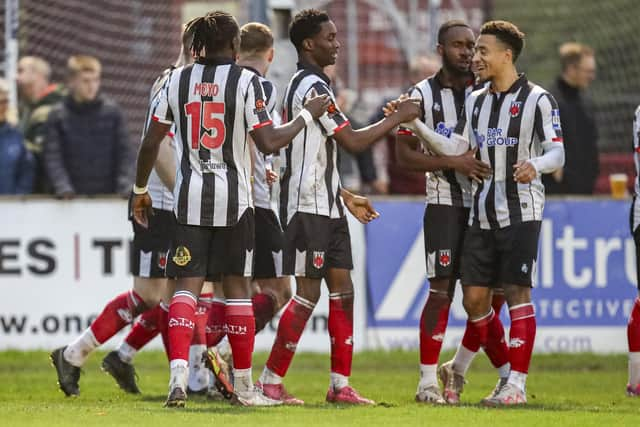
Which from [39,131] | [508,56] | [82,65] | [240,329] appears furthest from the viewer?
[39,131]

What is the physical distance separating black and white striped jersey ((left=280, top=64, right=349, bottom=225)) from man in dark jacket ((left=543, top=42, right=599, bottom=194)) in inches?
209

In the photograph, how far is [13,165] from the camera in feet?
46.5

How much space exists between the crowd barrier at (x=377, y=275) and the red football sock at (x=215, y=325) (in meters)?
3.57

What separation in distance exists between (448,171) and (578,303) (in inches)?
175

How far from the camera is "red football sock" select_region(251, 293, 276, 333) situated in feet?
32.8

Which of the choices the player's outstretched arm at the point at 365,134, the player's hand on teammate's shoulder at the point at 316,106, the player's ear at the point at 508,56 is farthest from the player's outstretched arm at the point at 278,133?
the player's ear at the point at 508,56

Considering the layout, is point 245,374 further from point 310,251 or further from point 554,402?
point 554,402

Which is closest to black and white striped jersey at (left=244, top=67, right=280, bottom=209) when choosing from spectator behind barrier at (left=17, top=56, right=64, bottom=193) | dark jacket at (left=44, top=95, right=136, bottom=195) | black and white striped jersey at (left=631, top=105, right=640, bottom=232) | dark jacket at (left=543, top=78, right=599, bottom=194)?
black and white striped jersey at (left=631, top=105, right=640, bottom=232)

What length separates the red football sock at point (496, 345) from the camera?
31.7ft

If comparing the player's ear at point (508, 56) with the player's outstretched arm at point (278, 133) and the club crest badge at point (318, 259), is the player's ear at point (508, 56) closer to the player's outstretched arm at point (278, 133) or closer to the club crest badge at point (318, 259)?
the player's outstretched arm at point (278, 133)

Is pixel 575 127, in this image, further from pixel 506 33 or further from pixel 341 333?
pixel 341 333

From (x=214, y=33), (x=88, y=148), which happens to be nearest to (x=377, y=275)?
(x=88, y=148)

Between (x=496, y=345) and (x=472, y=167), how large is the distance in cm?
124

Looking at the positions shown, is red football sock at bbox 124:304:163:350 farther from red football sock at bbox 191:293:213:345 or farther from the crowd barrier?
the crowd barrier
